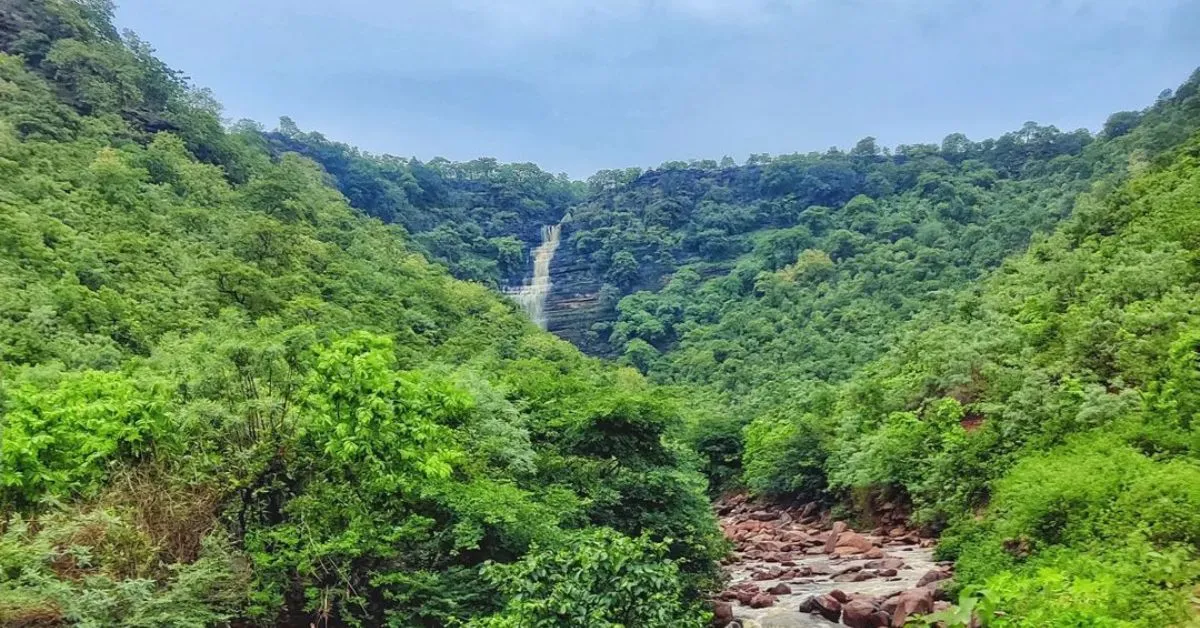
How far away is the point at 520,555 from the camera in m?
8.04

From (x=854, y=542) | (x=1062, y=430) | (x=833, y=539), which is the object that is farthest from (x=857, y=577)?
(x=1062, y=430)

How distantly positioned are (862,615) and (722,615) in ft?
5.82

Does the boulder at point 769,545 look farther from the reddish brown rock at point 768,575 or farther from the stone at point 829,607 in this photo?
the stone at point 829,607

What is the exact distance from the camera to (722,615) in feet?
31.3

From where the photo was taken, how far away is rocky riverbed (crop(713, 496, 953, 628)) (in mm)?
9062

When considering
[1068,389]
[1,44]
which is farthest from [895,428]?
[1,44]

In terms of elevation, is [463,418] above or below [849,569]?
above

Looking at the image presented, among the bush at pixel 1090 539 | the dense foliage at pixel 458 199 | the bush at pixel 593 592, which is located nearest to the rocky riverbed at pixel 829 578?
the bush at pixel 1090 539

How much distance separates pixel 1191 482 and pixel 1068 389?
163 inches

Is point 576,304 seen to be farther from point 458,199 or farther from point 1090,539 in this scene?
point 1090,539

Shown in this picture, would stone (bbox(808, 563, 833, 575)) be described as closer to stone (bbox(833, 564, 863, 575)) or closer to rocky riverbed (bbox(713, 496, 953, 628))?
rocky riverbed (bbox(713, 496, 953, 628))

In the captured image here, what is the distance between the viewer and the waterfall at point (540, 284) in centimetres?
6212

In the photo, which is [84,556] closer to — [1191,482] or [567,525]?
[567,525]

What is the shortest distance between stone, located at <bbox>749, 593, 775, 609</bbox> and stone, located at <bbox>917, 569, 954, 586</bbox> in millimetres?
2070
